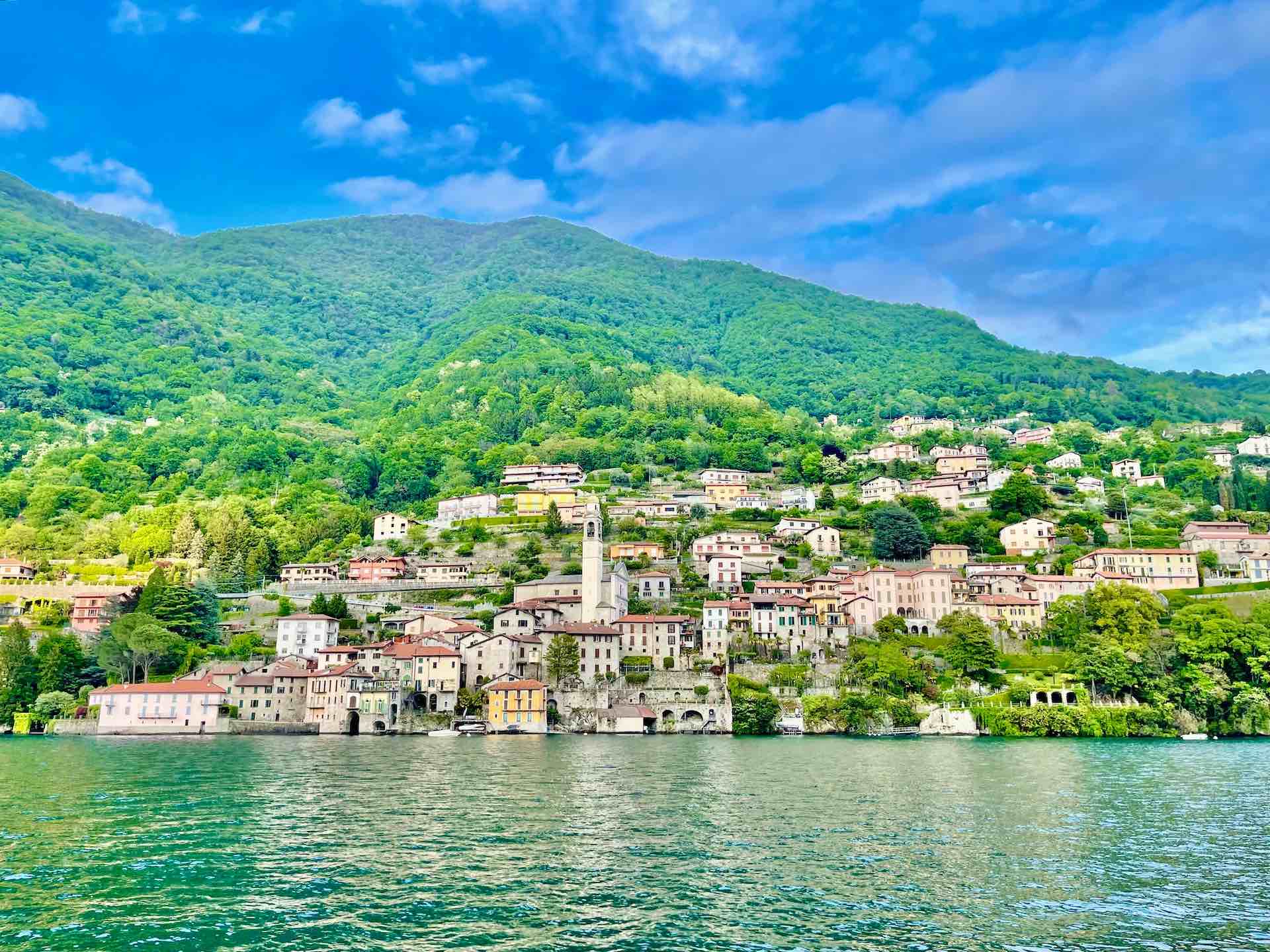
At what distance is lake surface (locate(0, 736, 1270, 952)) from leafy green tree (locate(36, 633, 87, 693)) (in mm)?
34803

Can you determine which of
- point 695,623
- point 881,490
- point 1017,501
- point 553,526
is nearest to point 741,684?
point 695,623

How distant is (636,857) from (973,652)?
50.4 m

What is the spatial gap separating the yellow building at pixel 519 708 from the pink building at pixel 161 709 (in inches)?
741

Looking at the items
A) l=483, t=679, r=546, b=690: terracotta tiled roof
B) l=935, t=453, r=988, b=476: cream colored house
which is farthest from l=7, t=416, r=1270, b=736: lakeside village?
l=935, t=453, r=988, b=476: cream colored house

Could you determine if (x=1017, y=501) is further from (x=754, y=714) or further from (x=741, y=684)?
(x=754, y=714)

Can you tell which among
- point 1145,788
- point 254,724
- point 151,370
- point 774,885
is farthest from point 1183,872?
point 151,370

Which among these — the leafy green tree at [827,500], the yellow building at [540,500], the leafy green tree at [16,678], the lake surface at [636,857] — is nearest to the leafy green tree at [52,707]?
the leafy green tree at [16,678]

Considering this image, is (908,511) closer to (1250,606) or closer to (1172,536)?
(1172,536)

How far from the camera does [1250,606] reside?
74125 mm

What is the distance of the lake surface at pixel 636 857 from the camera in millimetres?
17766

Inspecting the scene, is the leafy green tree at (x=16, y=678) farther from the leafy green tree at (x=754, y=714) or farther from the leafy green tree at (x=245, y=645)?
the leafy green tree at (x=754, y=714)

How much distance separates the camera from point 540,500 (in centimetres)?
11688

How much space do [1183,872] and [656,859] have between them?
11878 mm

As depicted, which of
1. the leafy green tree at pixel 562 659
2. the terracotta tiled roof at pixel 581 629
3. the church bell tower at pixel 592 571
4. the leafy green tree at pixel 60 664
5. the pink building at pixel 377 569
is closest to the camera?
the leafy green tree at pixel 562 659
